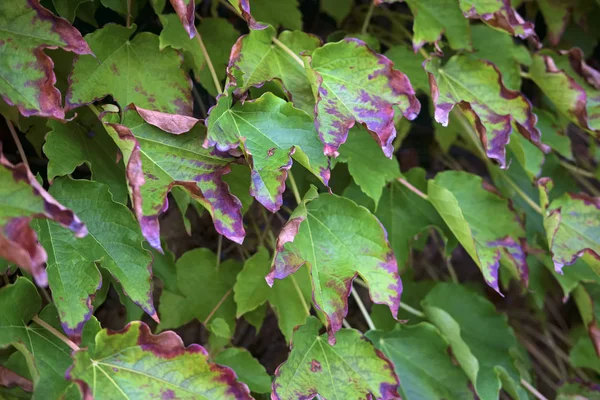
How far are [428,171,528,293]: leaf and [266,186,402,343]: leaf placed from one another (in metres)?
0.15

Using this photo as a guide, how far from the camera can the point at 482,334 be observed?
1022mm

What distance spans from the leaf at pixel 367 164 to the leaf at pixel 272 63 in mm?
113

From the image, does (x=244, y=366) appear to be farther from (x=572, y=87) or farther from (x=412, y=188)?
(x=572, y=87)

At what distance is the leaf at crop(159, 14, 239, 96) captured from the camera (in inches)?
30.0

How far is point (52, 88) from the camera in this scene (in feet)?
1.94

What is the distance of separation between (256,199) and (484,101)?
46 cm

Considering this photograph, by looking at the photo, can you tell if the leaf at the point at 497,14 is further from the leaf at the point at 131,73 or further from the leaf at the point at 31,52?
the leaf at the point at 31,52

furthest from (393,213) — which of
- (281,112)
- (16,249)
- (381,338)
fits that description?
(16,249)

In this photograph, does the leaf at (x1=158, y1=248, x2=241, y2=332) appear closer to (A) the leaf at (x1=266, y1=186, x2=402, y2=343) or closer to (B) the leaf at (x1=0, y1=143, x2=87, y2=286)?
(A) the leaf at (x1=266, y1=186, x2=402, y2=343)

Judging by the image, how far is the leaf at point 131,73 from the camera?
2.33 feet

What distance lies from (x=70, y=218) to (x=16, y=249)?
0.15 ft

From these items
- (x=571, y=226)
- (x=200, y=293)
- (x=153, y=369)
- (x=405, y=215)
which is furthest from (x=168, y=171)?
(x=571, y=226)

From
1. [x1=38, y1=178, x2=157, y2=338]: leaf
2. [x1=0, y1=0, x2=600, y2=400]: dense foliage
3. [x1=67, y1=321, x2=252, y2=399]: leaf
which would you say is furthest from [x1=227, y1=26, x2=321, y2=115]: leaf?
[x1=67, y1=321, x2=252, y2=399]: leaf

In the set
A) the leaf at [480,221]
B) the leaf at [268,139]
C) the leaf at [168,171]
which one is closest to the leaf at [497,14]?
the leaf at [480,221]
